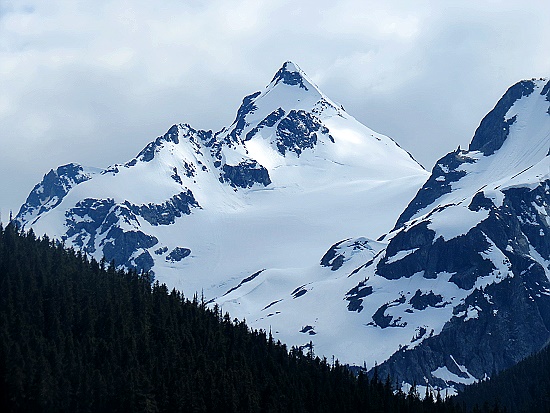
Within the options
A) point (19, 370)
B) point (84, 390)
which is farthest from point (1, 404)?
point (84, 390)

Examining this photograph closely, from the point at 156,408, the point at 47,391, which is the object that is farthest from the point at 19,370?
the point at 156,408

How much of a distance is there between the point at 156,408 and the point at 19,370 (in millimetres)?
22659

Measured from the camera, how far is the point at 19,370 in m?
186

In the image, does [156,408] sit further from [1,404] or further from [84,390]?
[1,404]

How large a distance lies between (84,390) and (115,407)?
18.2 feet

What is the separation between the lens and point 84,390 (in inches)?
7795

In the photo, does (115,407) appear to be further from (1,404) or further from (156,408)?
(1,404)

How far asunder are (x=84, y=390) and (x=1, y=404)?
2290 centimetres

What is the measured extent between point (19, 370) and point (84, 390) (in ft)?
48.5

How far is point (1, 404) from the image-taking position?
176 metres

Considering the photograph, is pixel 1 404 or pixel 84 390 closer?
pixel 1 404

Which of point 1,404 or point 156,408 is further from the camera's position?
point 156,408

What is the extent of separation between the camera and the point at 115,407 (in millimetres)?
196250

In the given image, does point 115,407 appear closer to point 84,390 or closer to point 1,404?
point 84,390
